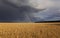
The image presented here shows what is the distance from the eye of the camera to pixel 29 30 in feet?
3.81

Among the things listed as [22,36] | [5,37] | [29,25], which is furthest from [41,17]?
[5,37]

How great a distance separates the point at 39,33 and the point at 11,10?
336mm

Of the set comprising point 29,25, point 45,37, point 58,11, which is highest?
point 58,11

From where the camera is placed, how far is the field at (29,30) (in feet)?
3.77

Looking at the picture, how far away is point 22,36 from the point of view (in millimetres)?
1150

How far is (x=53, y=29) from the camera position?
3.83 feet

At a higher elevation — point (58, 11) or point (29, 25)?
point (58, 11)

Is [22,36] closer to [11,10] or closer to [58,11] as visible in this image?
[11,10]

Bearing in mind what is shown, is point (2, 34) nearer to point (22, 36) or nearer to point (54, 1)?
point (22, 36)

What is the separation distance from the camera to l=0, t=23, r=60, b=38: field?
1150 mm

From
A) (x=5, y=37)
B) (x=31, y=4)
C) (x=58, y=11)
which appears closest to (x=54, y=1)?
(x=58, y=11)

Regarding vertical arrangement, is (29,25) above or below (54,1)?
below

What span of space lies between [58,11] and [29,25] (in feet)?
0.98

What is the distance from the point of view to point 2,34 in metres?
1.15
